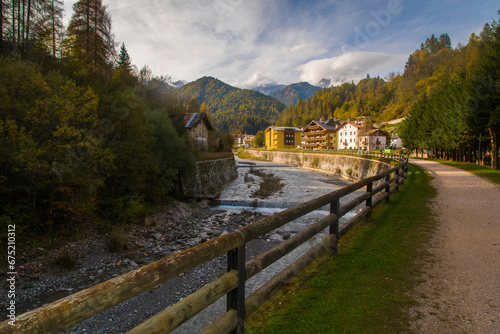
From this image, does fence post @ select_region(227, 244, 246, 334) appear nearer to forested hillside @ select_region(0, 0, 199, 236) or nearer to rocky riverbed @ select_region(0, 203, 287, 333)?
rocky riverbed @ select_region(0, 203, 287, 333)

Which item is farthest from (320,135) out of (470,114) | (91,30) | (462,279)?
(462,279)

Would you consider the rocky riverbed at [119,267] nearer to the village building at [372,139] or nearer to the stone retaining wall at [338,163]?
the stone retaining wall at [338,163]

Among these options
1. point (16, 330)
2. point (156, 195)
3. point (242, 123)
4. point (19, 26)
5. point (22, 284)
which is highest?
point (242, 123)

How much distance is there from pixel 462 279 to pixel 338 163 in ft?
139

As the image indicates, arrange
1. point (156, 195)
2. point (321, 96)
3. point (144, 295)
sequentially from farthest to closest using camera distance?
point (321, 96), point (156, 195), point (144, 295)

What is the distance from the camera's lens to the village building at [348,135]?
248 feet

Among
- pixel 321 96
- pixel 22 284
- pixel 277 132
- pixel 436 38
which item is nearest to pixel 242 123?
pixel 321 96

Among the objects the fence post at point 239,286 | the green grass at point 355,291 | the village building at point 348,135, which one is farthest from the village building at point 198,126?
the village building at point 348,135

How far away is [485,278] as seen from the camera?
428cm

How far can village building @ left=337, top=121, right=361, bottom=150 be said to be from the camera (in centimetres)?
7569

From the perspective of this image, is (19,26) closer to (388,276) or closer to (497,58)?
(388,276)

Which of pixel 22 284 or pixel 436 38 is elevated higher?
pixel 436 38

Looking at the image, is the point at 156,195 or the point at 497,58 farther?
the point at 497,58

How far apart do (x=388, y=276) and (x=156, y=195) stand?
17.2 m
